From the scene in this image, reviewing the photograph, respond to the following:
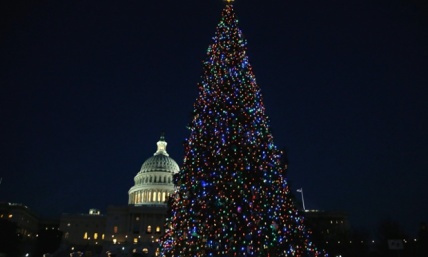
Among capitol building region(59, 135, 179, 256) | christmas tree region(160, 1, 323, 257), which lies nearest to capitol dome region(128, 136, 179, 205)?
capitol building region(59, 135, 179, 256)

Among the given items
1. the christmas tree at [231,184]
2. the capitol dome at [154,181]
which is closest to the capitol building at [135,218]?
the capitol dome at [154,181]

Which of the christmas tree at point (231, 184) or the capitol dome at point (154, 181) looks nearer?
the christmas tree at point (231, 184)

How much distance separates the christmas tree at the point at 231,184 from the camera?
1850 centimetres

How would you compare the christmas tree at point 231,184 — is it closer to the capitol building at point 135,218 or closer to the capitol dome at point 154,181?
the capitol building at point 135,218

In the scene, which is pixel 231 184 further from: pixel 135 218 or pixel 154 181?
pixel 154 181

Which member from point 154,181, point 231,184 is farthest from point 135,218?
point 231,184

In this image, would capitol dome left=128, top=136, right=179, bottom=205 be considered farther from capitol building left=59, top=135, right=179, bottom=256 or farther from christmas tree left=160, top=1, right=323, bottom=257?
christmas tree left=160, top=1, right=323, bottom=257

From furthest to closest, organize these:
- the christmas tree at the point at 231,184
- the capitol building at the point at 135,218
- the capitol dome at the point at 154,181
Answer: the capitol dome at the point at 154,181
the capitol building at the point at 135,218
the christmas tree at the point at 231,184

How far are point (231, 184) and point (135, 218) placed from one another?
7948 cm

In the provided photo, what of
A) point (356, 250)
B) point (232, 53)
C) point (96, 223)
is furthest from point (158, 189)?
point (232, 53)

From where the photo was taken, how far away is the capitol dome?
106 metres

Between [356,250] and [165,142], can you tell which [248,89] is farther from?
[165,142]

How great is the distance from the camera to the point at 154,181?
355ft

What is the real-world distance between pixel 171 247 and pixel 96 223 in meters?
87.8
